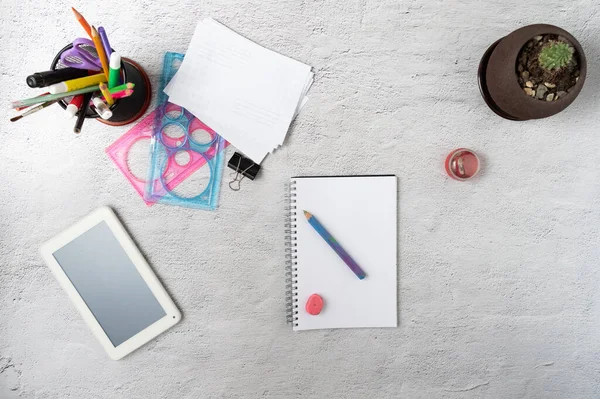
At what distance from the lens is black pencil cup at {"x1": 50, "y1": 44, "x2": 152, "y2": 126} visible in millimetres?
700

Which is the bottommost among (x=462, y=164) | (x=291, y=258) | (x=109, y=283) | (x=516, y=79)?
(x=109, y=283)

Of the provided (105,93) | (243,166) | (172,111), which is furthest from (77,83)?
(243,166)

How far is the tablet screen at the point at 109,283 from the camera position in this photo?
0.78m

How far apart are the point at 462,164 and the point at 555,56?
8.9 inches

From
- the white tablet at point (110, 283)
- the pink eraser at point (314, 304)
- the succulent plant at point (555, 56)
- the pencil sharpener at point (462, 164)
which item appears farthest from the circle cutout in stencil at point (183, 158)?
the succulent plant at point (555, 56)

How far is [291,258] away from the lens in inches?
31.4

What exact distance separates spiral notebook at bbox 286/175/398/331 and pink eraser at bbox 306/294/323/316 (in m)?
0.01

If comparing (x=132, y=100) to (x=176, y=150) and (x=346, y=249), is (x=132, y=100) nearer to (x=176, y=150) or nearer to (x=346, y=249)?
(x=176, y=150)

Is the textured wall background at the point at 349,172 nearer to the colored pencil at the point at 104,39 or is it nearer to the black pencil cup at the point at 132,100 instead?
the black pencil cup at the point at 132,100

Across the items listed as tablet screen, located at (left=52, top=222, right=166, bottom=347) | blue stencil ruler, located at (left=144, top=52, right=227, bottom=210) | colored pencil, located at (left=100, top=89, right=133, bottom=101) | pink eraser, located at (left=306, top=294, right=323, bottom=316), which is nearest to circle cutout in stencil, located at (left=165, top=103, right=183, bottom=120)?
blue stencil ruler, located at (left=144, top=52, right=227, bottom=210)

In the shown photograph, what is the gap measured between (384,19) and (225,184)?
1.40ft

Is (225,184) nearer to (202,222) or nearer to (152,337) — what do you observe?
(202,222)

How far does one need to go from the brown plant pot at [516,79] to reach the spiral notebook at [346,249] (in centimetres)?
23

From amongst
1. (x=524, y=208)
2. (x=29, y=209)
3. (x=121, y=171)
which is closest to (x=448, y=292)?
(x=524, y=208)
